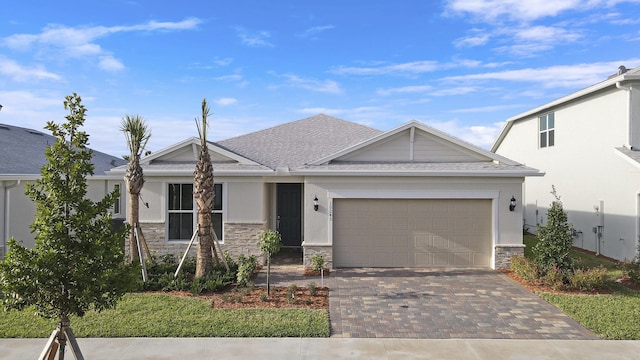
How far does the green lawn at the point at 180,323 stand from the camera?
24.8 ft

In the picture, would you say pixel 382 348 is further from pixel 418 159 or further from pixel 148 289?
pixel 418 159

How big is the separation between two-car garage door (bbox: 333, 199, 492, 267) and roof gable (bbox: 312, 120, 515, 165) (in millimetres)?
1325

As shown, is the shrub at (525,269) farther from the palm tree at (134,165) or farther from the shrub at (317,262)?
the palm tree at (134,165)

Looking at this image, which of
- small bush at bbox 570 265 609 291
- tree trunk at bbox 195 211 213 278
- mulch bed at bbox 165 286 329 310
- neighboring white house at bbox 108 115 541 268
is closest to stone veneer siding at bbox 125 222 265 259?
neighboring white house at bbox 108 115 541 268

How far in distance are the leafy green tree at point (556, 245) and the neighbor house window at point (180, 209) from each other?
9.99 meters

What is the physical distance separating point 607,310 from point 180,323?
335 inches

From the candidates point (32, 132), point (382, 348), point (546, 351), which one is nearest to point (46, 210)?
point (382, 348)

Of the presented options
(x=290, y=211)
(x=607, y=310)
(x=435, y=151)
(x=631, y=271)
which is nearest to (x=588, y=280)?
(x=607, y=310)

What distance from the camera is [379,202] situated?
12938 millimetres

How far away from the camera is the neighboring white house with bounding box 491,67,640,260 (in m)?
13.5

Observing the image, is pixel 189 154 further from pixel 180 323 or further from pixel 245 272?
pixel 180 323

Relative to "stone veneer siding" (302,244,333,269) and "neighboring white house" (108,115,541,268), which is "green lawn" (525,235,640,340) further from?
"stone veneer siding" (302,244,333,269)

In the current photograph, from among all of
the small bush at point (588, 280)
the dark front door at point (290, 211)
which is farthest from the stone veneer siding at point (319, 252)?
the small bush at point (588, 280)

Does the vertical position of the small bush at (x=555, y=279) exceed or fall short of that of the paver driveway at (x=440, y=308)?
it exceeds it
